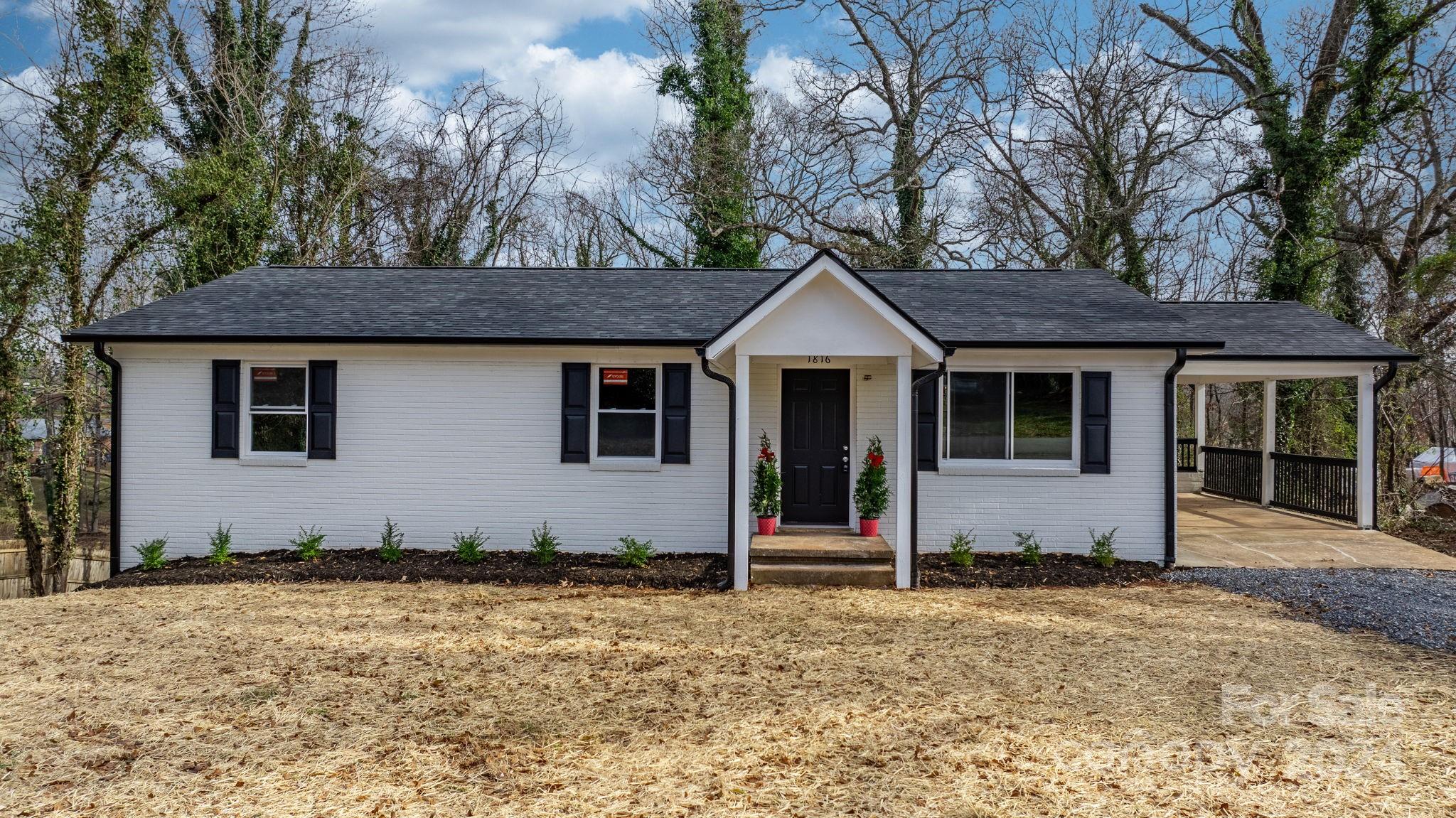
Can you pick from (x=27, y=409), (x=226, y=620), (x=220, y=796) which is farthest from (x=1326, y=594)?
(x=27, y=409)

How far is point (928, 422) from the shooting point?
31.7ft

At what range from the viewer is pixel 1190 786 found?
3.90 metres

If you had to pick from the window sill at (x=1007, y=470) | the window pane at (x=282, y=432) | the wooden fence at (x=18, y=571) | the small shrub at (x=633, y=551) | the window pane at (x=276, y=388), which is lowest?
the wooden fence at (x=18, y=571)

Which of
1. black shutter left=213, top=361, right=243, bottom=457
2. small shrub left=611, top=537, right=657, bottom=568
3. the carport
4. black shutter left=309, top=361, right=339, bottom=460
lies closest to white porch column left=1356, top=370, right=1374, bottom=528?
the carport

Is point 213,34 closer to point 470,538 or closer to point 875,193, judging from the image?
point 470,538

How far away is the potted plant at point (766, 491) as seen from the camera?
360 inches

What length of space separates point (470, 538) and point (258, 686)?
14.6 ft

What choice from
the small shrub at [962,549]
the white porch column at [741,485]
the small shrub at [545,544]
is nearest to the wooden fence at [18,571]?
the small shrub at [545,544]

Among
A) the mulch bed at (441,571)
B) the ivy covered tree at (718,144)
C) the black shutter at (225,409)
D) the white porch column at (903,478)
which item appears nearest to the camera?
the white porch column at (903,478)

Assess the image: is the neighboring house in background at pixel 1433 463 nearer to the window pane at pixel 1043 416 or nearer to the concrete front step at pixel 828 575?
the window pane at pixel 1043 416

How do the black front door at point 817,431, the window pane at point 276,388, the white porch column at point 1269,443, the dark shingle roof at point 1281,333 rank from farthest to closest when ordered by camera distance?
1. the white porch column at point 1269,443
2. the dark shingle roof at point 1281,333
3. the black front door at point 817,431
4. the window pane at point 276,388

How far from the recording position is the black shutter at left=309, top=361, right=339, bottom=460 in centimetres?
973

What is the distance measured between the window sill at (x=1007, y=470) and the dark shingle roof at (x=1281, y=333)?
9.96ft

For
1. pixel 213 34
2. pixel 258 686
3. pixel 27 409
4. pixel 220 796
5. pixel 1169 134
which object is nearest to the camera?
pixel 220 796
